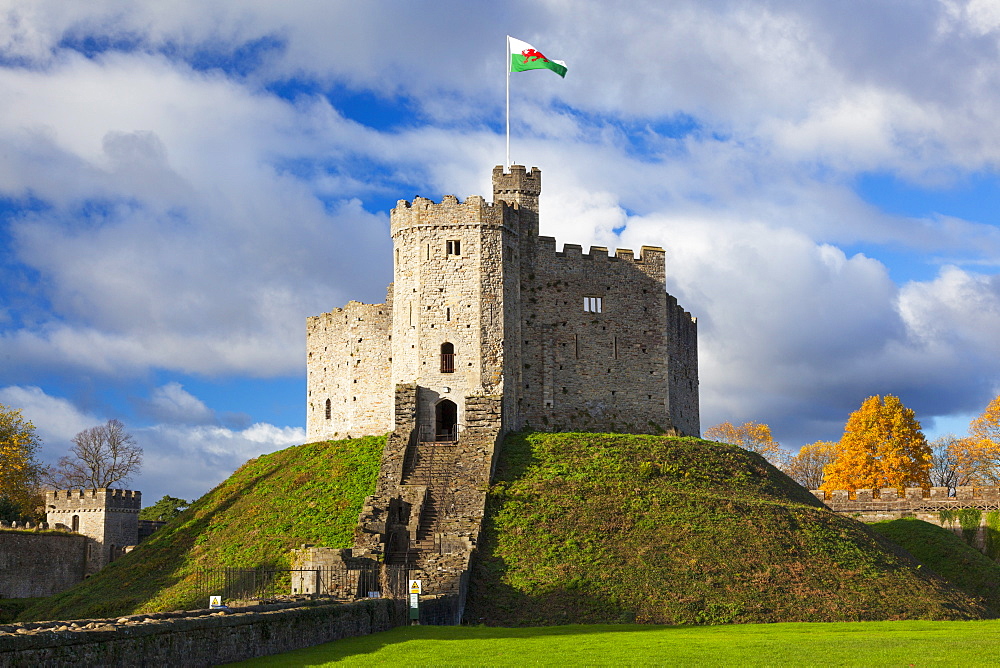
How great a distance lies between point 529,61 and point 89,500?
132 ft

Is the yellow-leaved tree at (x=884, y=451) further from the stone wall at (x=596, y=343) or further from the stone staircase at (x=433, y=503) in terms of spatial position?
the stone staircase at (x=433, y=503)

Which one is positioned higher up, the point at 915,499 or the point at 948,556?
the point at 915,499

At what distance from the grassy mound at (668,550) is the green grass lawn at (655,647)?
4.78 m

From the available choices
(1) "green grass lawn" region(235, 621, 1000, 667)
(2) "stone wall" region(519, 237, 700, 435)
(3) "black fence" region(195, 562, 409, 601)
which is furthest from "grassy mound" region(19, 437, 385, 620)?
(1) "green grass lawn" region(235, 621, 1000, 667)

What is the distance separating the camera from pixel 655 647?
2703 cm

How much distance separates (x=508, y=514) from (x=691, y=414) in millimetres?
23540

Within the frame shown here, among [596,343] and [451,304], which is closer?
[451,304]

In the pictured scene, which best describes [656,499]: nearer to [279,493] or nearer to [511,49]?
[279,493]

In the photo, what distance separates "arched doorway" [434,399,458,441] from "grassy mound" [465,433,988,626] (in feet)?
13.8

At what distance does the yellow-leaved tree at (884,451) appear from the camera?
7688 cm

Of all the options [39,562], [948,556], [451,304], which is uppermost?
[451,304]

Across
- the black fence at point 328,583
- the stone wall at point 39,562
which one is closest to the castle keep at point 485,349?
the black fence at point 328,583

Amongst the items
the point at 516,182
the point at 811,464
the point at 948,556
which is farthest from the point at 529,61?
the point at 811,464

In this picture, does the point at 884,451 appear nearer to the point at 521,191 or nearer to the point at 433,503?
the point at 521,191
